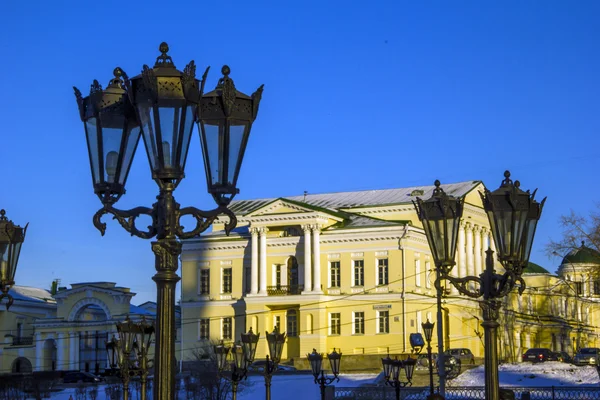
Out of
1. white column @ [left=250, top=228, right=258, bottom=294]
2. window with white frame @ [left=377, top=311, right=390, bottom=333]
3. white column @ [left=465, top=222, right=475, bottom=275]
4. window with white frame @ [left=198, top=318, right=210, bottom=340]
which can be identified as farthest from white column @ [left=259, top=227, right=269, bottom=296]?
white column @ [left=465, top=222, right=475, bottom=275]

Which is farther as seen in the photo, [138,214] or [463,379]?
[463,379]

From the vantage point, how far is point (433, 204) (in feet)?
45.4

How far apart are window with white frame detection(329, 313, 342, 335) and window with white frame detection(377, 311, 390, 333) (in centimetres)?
231

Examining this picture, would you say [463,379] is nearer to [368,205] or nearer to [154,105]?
[368,205]

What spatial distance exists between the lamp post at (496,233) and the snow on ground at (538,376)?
30049mm

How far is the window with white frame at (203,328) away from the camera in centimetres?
6456

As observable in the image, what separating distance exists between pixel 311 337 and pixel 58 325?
634 inches

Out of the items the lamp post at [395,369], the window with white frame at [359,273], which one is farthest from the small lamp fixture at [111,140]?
the window with white frame at [359,273]

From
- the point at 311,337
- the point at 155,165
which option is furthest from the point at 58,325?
the point at 155,165

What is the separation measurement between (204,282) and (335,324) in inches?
338

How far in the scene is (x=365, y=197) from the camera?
69.3m

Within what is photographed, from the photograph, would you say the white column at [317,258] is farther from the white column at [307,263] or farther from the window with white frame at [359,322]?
the window with white frame at [359,322]

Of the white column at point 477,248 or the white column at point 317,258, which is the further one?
the white column at point 477,248

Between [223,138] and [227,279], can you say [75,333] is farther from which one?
[223,138]
